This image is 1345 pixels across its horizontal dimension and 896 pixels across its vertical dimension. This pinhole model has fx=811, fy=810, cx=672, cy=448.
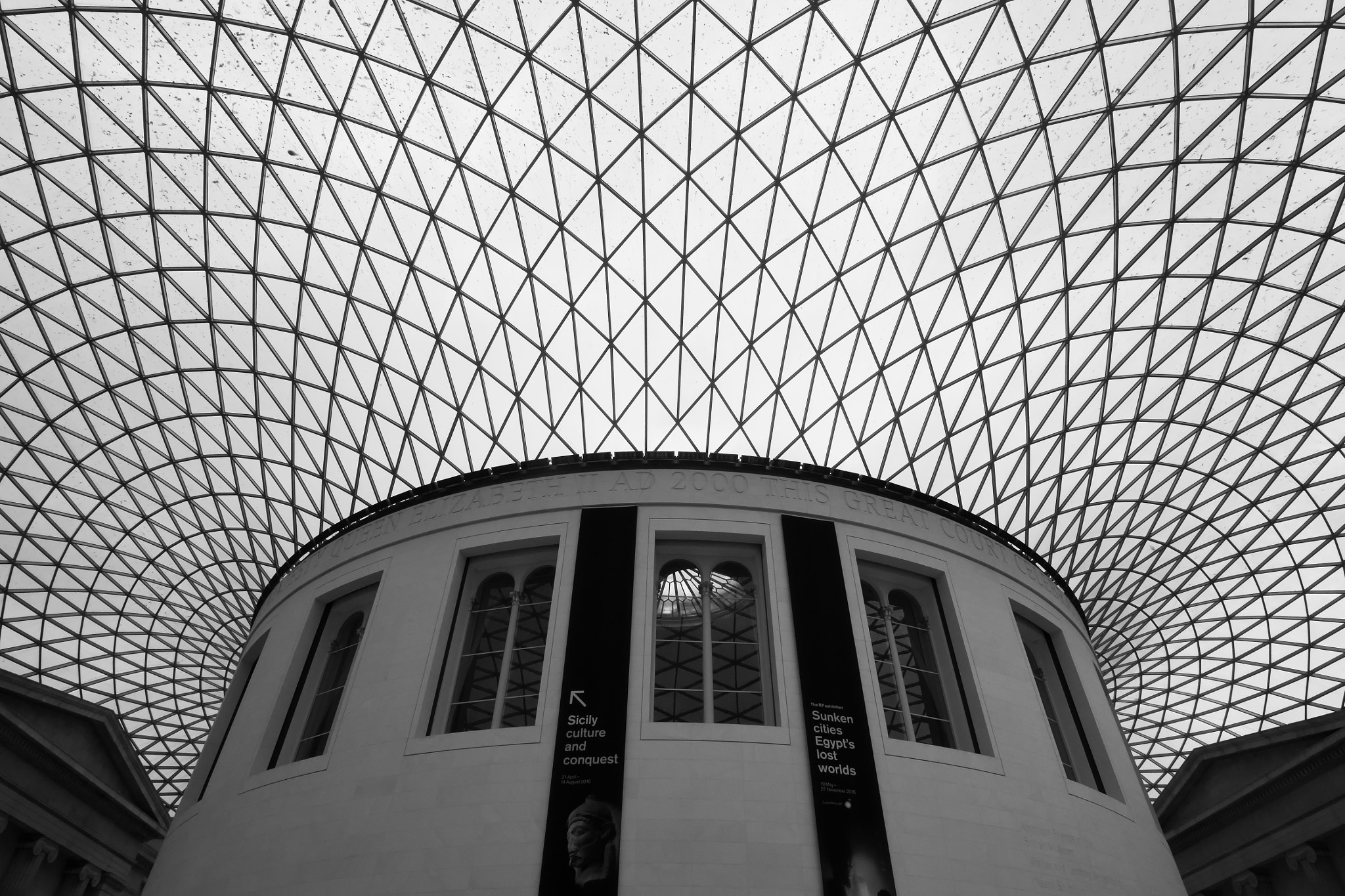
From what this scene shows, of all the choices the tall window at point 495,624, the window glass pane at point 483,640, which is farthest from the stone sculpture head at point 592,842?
the window glass pane at point 483,640

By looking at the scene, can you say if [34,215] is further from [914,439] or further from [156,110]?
[914,439]

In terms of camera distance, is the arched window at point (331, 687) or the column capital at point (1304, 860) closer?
the arched window at point (331, 687)

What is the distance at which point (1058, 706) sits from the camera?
24.9 m

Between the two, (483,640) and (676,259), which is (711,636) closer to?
(483,640)

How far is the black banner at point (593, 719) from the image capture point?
16766 millimetres

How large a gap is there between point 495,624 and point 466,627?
2.66 m

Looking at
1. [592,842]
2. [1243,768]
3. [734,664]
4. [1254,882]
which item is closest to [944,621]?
[734,664]

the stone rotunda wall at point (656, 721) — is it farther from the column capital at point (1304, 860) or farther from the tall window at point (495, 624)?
the column capital at point (1304, 860)

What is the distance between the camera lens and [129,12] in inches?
860

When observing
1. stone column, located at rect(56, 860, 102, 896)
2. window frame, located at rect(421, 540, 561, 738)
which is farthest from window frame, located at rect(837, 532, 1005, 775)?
stone column, located at rect(56, 860, 102, 896)

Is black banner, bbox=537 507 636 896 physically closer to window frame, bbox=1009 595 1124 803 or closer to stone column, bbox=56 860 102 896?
window frame, bbox=1009 595 1124 803

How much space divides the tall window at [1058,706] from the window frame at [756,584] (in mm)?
7981

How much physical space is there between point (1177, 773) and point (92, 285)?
46352mm

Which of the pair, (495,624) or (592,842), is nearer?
(592,842)
